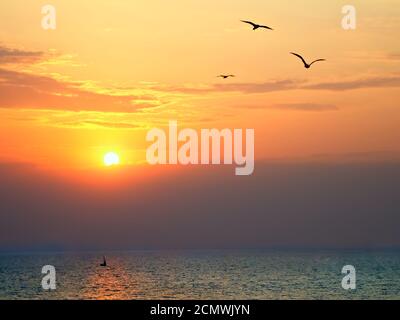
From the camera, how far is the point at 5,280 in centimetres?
13750

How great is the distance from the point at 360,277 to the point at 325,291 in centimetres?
3593
